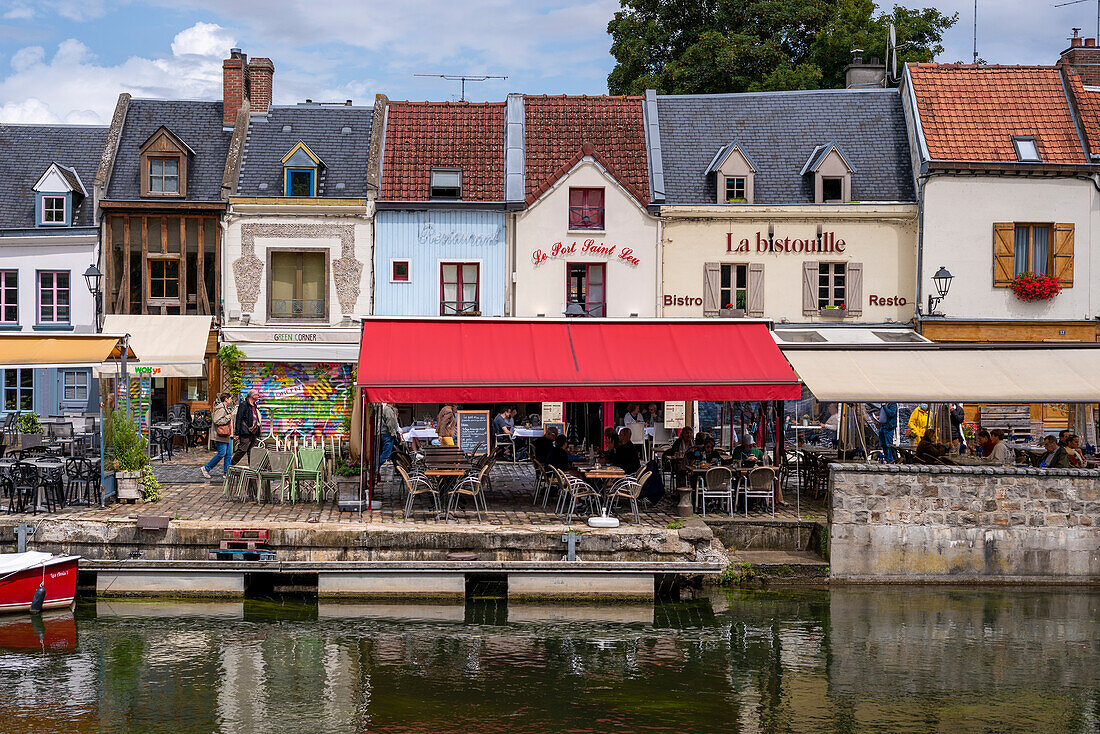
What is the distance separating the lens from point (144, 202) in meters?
27.0

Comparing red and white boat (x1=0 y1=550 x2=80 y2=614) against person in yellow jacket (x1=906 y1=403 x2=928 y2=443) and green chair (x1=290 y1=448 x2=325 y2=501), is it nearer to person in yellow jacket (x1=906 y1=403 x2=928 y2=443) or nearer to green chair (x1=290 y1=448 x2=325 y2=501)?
green chair (x1=290 y1=448 x2=325 y2=501)

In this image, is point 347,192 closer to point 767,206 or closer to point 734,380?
point 767,206

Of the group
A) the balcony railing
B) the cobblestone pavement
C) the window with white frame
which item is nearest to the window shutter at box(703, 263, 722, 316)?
the cobblestone pavement

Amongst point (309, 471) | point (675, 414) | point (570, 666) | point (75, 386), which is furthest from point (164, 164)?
point (570, 666)

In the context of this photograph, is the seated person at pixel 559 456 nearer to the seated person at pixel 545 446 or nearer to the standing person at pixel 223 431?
the seated person at pixel 545 446

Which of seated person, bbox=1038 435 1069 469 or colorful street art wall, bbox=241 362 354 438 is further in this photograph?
colorful street art wall, bbox=241 362 354 438

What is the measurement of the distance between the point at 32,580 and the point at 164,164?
15.7 metres

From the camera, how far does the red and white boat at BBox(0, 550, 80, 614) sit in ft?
46.2

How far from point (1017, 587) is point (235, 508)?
468 inches

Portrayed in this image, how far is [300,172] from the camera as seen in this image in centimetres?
2722

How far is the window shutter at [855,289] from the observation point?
2720 cm

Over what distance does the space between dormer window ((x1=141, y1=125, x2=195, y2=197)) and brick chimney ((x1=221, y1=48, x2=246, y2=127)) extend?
1.97 metres

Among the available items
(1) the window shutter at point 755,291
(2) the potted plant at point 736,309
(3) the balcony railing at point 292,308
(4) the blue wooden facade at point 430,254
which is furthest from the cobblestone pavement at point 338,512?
(1) the window shutter at point 755,291

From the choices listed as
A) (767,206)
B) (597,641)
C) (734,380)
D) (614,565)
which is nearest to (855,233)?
(767,206)
